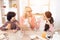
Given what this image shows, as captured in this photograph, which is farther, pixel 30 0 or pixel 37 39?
pixel 30 0

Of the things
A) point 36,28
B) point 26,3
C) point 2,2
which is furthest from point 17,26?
point 2,2

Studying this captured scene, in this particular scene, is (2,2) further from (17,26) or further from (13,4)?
(17,26)

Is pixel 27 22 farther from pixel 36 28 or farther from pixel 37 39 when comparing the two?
pixel 37 39

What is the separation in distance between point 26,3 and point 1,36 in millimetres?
2048

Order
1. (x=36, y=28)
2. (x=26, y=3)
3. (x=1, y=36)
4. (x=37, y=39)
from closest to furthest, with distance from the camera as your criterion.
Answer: (x=37, y=39), (x=1, y=36), (x=36, y=28), (x=26, y=3)

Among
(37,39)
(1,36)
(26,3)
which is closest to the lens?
(37,39)

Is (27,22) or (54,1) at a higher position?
(54,1)

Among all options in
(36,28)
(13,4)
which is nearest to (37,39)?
(36,28)

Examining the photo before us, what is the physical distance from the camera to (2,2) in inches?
158

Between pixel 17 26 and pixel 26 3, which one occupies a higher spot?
pixel 26 3

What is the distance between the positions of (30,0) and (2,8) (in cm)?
87

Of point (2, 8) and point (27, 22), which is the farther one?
point (2, 8)

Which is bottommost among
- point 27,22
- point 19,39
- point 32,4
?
point 19,39

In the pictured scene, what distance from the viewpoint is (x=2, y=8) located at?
397 centimetres
